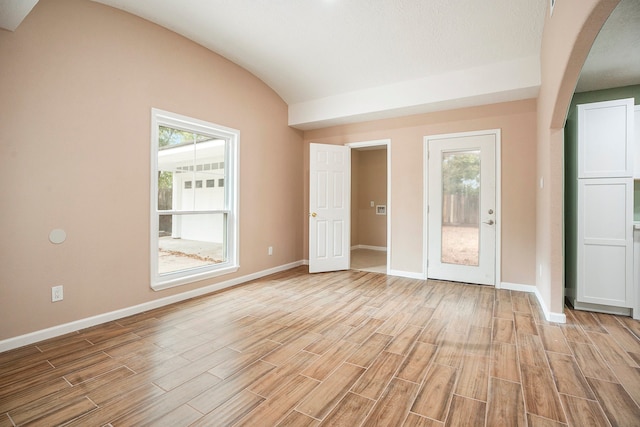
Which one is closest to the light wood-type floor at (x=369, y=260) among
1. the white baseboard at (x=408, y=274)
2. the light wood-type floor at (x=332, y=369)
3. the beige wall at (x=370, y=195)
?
the white baseboard at (x=408, y=274)

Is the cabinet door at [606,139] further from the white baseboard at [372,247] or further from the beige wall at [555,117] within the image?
the white baseboard at [372,247]

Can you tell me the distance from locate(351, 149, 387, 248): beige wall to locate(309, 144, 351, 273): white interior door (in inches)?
103

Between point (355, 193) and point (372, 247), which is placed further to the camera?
point (355, 193)

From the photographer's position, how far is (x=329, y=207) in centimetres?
521

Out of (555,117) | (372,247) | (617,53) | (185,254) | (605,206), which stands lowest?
(372,247)

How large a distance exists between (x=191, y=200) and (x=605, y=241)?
15.4 feet

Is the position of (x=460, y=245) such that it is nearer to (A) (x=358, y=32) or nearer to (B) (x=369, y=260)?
(B) (x=369, y=260)

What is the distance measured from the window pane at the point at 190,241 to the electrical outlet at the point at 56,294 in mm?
978

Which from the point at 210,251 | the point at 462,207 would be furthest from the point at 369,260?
the point at 210,251

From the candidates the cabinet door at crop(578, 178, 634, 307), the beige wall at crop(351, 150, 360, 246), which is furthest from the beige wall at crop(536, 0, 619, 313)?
the beige wall at crop(351, 150, 360, 246)

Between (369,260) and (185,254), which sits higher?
(185,254)

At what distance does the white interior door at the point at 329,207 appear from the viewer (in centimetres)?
507

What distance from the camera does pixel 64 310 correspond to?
8.91ft

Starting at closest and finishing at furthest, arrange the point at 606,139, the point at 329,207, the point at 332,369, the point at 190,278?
1. the point at 332,369
2. the point at 606,139
3. the point at 190,278
4. the point at 329,207
